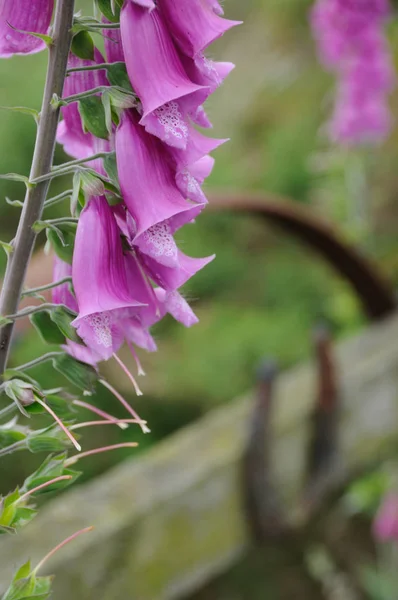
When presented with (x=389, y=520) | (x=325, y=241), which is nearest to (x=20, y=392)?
(x=325, y=241)

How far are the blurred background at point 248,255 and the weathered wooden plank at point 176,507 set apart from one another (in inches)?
4.7

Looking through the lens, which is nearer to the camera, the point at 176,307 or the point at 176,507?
the point at 176,307

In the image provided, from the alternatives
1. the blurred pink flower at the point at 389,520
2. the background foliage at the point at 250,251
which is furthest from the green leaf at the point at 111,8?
the blurred pink flower at the point at 389,520

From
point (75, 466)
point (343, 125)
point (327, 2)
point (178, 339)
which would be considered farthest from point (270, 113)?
point (75, 466)

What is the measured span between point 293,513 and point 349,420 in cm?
13

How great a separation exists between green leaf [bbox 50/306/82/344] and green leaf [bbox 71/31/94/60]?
0.08m

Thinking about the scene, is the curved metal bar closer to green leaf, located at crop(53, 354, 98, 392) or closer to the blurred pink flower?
the blurred pink flower

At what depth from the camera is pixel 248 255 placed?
5.43 feet

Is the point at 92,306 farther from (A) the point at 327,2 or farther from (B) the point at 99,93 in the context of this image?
(A) the point at 327,2

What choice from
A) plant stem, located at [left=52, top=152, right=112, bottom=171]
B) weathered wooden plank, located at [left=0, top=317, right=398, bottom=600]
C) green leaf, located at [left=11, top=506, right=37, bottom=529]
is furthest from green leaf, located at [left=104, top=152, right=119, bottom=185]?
weathered wooden plank, located at [left=0, top=317, right=398, bottom=600]

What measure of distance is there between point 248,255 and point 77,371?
141 cm

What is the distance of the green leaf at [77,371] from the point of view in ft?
0.85

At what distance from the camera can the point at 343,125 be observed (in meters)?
1.91

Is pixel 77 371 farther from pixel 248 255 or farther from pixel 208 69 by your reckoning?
pixel 248 255
